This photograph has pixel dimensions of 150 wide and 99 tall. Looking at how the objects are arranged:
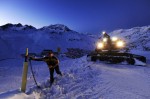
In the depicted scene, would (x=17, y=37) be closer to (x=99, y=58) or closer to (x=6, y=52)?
(x=6, y=52)

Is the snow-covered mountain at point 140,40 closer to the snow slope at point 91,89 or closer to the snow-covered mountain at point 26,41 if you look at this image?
the snow-covered mountain at point 26,41

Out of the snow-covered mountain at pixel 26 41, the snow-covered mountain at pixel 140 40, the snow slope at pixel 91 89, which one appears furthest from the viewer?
the snow-covered mountain at pixel 26 41

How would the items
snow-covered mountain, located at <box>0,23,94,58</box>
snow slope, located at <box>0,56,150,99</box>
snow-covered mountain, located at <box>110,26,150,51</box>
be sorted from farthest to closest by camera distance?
snow-covered mountain, located at <box>0,23,94,58</box> → snow-covered mountain, located at <box>110,26,150,51</box> → snow slope, located at <box>0,56,150,99</box>

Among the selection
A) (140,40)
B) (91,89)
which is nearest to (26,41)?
(140,40)

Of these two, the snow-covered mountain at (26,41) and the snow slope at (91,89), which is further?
the snow-covered mountain at (26,41)

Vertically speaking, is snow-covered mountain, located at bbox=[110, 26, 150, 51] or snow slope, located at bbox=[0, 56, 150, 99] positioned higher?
snow-covered mountain, located at bbox=[110, 26, 150, 51]

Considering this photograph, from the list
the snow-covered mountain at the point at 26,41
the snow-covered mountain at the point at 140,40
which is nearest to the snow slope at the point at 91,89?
the snow-covered mountain at the point at 140,40

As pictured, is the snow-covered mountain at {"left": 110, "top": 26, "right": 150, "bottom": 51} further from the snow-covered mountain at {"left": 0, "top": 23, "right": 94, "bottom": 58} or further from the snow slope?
the snow slope

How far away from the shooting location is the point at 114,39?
21.2 metres

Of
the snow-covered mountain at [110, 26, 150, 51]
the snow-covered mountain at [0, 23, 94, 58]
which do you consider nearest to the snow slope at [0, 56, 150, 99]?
the snow-covered mountain at [110, 26, 150, 51]

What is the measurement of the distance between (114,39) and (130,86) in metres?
13.0

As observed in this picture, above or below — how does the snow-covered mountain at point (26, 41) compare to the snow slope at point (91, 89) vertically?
above

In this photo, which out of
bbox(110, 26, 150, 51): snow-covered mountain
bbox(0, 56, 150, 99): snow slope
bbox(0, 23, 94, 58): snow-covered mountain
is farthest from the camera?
bbox(0, 23, 94, 58): snow-covered mountain

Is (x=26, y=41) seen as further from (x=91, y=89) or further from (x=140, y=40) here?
(x=91, y=89)
